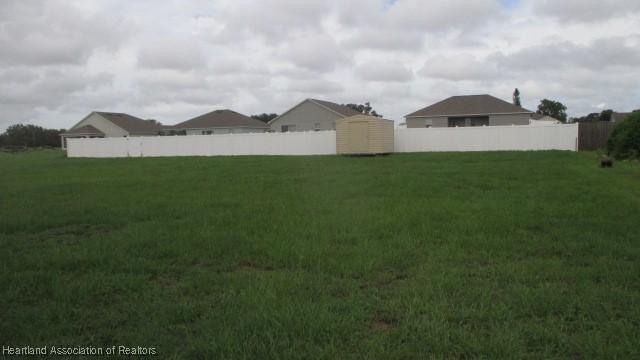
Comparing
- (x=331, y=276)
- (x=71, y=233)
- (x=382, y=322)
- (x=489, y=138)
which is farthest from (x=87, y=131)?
(x=382, y=322)

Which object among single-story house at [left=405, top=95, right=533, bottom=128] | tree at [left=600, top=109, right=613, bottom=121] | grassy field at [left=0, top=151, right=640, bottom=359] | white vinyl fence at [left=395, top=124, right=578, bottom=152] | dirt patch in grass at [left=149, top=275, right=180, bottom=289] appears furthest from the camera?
tree at [left=600, top=109, right=613, bottom=121]

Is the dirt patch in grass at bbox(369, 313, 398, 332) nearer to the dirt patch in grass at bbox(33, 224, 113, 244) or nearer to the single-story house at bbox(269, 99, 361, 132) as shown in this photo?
the dirt patch in grass at bbox(33, 224, 113, 244)

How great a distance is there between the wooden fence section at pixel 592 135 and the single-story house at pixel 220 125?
27168 millimetres

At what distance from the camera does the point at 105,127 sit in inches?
1992

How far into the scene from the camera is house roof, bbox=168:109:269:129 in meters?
46.8

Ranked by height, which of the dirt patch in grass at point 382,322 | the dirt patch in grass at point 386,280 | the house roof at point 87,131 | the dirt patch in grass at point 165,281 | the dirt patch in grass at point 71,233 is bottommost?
the dirt patch in grass at point 382,322

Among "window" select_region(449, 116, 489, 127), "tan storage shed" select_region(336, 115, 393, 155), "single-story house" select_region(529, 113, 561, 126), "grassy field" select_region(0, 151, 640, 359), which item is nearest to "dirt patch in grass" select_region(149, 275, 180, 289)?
"grassy field" select_region(0, 151, 640, 359)

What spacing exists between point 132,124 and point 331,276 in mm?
51773

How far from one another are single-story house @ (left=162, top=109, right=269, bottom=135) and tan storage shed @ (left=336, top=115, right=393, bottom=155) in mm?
20967

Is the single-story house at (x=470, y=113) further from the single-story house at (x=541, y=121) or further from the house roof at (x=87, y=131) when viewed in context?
the house roof at (x=87, y=131)

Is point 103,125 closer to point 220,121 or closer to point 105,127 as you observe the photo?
point 105,127

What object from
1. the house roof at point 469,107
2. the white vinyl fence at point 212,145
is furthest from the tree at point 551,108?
the white vinyl fence at point 212,145

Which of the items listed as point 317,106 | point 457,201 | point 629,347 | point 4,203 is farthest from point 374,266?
point 317,106

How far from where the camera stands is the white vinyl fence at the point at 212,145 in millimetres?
28562
